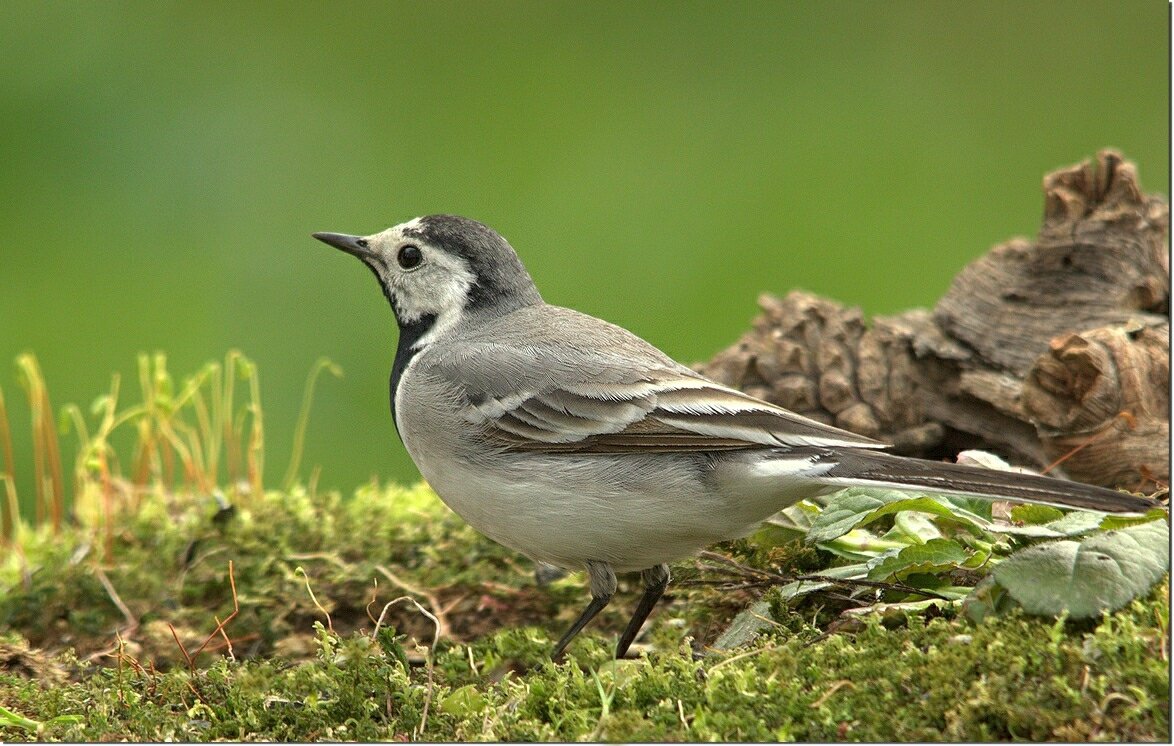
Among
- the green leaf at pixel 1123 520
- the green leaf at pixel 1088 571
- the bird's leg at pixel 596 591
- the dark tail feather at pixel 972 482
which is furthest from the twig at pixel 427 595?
the green leaf at pixel 1123 520

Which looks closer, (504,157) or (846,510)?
(846,510)

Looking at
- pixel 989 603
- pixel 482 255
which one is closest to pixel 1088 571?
pixel 989 603

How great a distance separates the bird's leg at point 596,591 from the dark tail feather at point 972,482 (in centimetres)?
117

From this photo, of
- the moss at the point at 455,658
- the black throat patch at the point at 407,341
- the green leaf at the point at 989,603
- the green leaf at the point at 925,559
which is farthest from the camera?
the black throat patch at the point at 407,341

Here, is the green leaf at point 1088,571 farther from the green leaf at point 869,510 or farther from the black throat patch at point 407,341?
the black throat patch at point 407,341

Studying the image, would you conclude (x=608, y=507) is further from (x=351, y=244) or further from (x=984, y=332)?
(x=984, y=332)

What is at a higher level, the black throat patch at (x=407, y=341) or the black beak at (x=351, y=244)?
the black beak at (x=351, y=244)

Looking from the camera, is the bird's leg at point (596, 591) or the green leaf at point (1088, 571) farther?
the bird's leg at point (596, 591)

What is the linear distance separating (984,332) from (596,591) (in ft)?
10.5

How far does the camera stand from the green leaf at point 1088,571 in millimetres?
4027

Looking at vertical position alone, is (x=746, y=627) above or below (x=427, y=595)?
above

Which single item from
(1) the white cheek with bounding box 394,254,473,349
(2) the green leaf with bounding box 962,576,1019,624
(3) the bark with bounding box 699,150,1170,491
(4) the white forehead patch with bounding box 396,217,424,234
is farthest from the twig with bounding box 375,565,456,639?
(2) the green leaf with bounding box 962,576,1019,624

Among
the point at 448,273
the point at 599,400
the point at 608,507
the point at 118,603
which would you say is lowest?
the point at 118,603

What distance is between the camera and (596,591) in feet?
17.5
